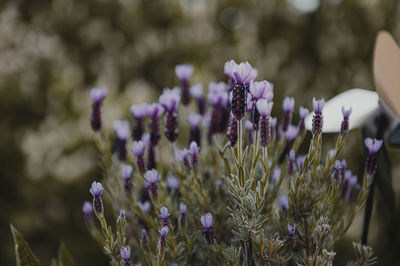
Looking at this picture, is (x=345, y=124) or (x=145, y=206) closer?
(x=345, y=124)

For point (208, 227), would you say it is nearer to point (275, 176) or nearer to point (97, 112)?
point (275, 176)

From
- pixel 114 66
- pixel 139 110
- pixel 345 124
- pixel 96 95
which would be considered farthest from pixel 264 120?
pixel 114 66

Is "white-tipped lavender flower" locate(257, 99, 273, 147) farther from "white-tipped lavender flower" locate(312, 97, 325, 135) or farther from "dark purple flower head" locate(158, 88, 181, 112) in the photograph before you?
"dark purple flower head" locate(158, 88, 181, 112)

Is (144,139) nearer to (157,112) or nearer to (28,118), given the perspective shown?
(157,112)

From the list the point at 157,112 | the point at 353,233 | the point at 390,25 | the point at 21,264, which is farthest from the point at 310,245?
the point at 390,25

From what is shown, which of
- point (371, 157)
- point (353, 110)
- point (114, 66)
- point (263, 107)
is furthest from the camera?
point (114, 66)

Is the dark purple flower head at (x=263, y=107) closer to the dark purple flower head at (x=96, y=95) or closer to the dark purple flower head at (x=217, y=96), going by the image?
the dark purple flower head at (x=217, y=96)

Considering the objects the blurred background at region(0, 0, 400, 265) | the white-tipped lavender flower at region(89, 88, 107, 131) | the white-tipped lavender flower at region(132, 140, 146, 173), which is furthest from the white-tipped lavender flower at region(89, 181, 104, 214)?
the blurred background at region(0, 0, 400, 265)
